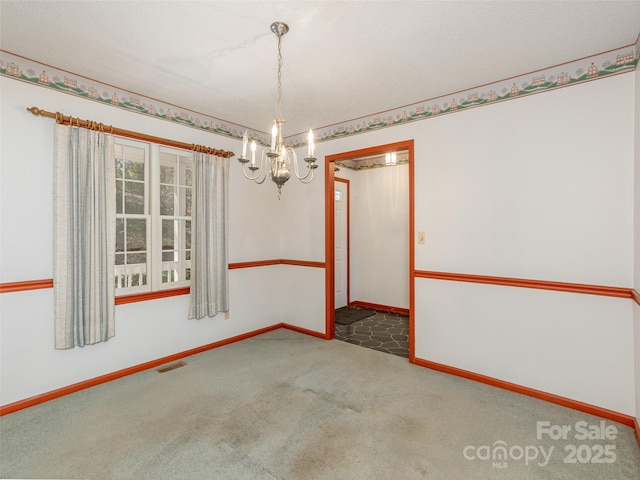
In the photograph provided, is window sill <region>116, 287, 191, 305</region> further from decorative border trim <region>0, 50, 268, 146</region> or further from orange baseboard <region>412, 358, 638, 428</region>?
orange baseboard <region>412, 358, 638, 428</region>

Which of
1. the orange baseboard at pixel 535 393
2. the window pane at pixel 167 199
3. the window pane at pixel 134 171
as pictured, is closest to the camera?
the orange baseboard at pixel 535 393

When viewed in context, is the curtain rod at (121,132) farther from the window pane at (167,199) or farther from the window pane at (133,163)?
the window pane at (167,199)

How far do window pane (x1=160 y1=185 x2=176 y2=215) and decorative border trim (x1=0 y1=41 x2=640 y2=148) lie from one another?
79 centimetres

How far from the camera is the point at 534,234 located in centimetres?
281

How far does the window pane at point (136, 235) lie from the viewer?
3.26 m

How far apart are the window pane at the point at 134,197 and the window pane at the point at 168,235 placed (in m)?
0.30

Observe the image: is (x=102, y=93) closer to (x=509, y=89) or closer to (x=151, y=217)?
(x=151, y=217)

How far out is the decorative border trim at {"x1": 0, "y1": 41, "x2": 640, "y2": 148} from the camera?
8.21 ft

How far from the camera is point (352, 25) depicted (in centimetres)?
213

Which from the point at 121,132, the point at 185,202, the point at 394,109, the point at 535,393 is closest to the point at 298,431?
the point at 535,393

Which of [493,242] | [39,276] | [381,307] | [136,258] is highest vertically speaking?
[493,242]

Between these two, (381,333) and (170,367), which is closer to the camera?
(170,367)

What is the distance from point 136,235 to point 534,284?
13.0 feet

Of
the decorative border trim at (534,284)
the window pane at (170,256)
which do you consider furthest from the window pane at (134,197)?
the decorative border trim at (534,284)
